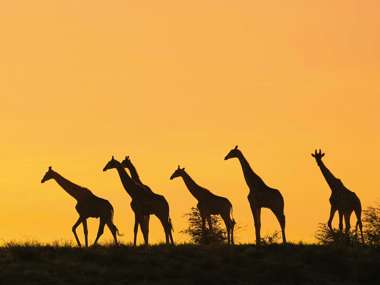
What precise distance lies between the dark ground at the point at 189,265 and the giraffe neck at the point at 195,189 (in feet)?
17.6

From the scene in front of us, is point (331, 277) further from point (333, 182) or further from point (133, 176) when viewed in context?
point (133, 176)

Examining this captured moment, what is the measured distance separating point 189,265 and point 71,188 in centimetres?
792

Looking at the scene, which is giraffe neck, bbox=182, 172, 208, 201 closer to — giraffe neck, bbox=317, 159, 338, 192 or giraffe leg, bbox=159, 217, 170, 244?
giraffe leg, bbox=159, 217, 170, 244

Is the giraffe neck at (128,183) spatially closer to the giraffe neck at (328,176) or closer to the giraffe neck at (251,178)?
the giraffe neck at (251,178)

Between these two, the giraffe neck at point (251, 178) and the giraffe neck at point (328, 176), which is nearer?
the giraffe neck at point (251, 178)

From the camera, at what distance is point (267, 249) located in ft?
150

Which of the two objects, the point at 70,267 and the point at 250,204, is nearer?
the point at 70,267

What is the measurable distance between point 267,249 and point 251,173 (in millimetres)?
3603

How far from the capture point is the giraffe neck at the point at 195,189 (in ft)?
167

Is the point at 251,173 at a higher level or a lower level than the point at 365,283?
higher

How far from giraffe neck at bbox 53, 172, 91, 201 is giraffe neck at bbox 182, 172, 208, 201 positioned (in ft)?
12.6

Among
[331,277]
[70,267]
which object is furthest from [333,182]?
[70,267]

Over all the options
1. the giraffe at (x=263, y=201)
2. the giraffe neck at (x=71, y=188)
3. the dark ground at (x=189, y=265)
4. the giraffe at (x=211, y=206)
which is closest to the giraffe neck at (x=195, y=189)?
the giraffe at (x=211, y=206)

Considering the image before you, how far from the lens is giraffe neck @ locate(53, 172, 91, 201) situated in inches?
1949
